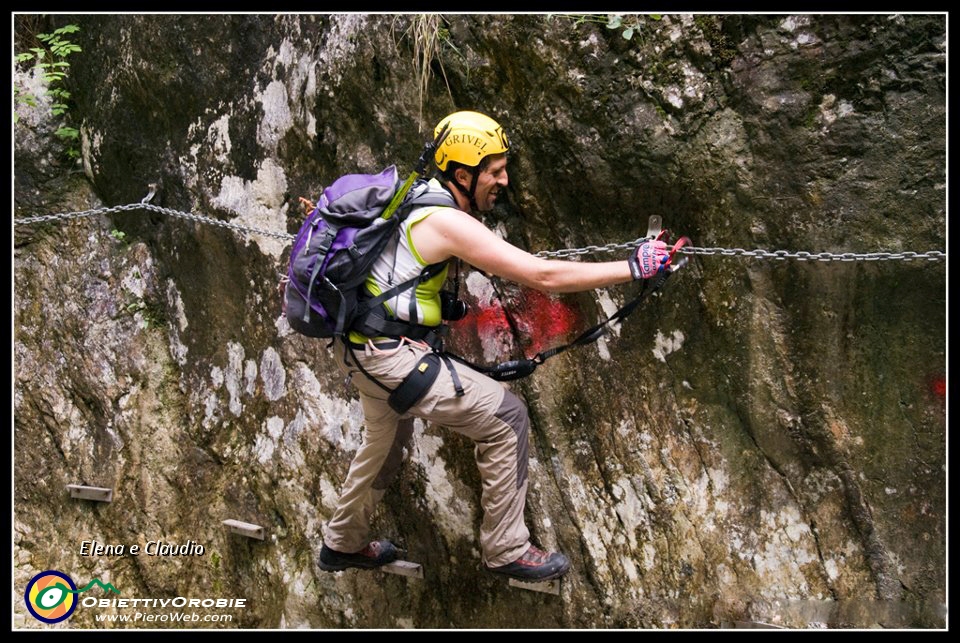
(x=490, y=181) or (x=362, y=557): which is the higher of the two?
(x=490, y=181)

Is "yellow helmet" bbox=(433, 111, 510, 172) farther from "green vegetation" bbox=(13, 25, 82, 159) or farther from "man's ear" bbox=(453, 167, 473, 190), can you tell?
"green vegetation" bbox=(13, 25, 82, 159)

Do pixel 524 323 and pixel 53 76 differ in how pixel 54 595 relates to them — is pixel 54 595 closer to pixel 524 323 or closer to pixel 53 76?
pixel 53 76

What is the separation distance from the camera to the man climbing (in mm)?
4230

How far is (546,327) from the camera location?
5375mm

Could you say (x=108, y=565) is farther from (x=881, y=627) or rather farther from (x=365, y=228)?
(x=881, y=627)

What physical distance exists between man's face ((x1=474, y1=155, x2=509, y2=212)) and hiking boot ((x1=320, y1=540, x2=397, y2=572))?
7.89ft

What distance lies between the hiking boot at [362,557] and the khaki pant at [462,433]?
1.23ft

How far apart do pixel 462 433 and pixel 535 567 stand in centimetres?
90

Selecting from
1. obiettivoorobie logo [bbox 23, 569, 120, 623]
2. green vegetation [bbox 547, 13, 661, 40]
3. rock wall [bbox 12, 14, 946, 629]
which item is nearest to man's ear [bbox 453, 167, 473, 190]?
rock wall [bbox 12, 14, 946, 629]

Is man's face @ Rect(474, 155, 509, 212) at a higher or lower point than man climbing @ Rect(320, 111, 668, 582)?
higher

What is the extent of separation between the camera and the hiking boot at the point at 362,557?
18.1ft

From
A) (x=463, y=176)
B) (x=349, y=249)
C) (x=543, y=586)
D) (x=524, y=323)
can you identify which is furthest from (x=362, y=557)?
(x=463, y=176)

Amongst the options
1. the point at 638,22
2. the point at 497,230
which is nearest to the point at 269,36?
the point at 497,230

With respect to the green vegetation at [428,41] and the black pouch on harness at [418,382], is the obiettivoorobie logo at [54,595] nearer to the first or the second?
the black pouch on harness at [418,382]
